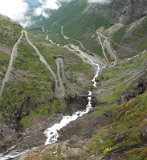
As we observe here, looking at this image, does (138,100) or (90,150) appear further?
(138,100)

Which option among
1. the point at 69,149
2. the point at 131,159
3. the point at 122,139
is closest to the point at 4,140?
the point at 69,149

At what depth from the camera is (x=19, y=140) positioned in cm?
18800

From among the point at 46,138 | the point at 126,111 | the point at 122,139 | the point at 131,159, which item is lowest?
the point at 131,159

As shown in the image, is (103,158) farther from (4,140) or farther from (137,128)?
(4,140)

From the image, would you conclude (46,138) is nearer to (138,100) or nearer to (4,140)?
(4,140)

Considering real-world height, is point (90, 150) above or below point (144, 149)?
above

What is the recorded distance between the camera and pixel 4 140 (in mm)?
192250

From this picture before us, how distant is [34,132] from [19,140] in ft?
31.1

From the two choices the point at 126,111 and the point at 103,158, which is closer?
the point at 103,158

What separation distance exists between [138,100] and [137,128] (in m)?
31.6

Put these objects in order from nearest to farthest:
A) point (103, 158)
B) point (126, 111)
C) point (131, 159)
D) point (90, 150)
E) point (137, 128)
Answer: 1. point (131, 159)
2. point (103, 158)
3. point (137, 128)
4. point (90, 150)
5. point (126, 111)

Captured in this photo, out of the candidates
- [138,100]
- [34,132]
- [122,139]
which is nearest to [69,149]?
[122,139]

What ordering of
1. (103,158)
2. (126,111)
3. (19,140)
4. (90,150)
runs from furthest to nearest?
(19,140), (126,111), (90,150), (103,158)

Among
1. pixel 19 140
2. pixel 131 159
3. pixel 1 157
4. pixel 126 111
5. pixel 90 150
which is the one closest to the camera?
pixel 131 159
